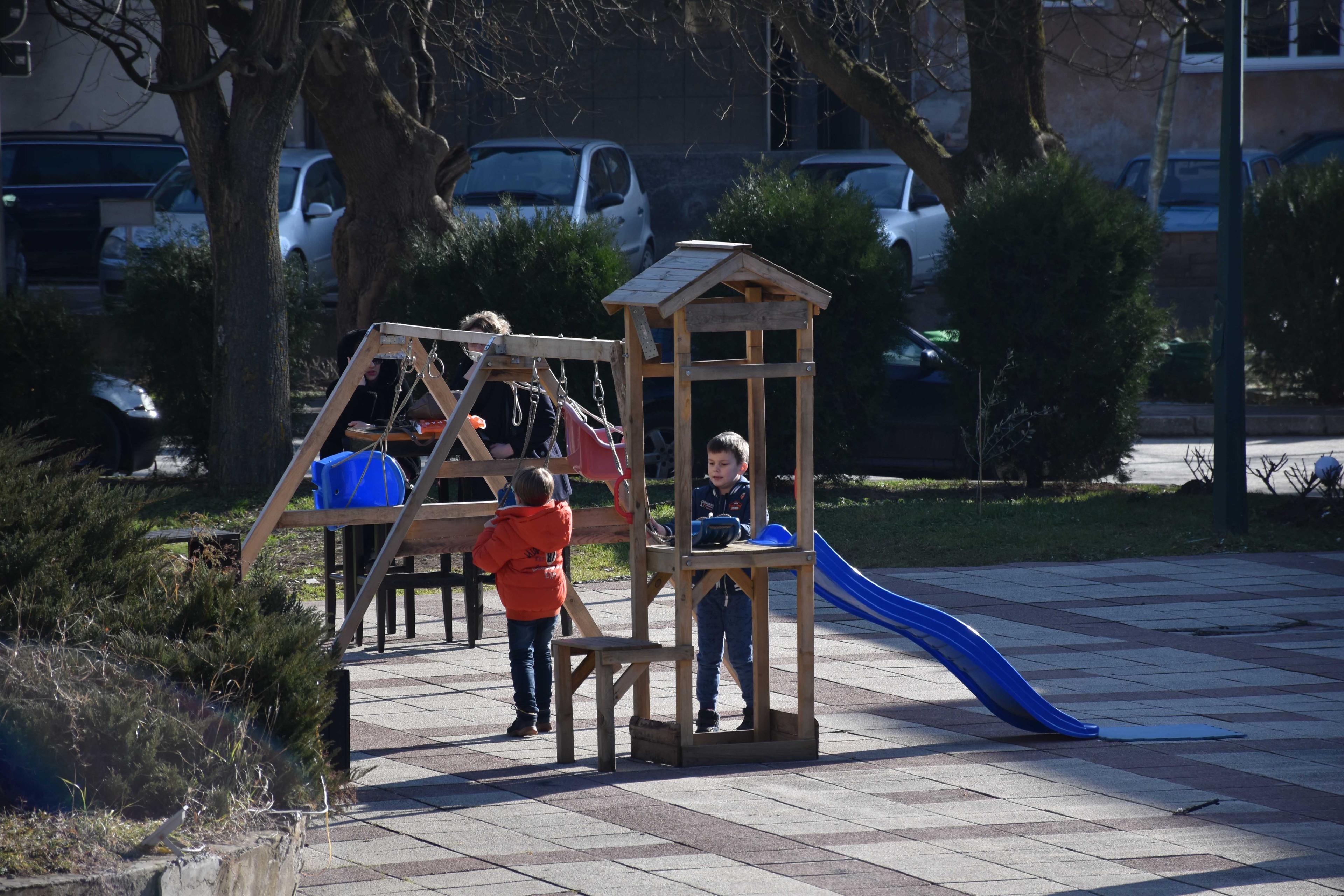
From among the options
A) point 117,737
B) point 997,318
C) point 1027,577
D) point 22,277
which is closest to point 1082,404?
point 997,318

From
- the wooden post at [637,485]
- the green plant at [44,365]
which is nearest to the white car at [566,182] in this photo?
the green plant at [44,365]

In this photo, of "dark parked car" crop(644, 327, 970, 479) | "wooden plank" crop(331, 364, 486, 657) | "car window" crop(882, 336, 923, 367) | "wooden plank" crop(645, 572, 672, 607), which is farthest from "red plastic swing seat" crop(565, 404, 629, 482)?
"car window" crop(882, 336, 923, 367)

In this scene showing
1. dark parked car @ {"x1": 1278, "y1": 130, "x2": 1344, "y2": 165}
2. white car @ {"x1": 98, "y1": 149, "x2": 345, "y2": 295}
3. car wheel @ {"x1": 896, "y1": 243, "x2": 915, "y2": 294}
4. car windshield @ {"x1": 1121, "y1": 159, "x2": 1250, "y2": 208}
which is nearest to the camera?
white car @ {"x1": 98, "y1": 149, "x2": 345, "y2": 295}

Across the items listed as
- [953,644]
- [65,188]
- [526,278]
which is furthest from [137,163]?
[953,644]

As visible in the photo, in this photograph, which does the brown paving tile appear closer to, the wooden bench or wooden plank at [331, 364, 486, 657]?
the wooden bench

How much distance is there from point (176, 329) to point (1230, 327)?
8.86 metres

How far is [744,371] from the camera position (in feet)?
20.5

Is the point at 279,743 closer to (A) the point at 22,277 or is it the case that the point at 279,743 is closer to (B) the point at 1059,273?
(B) the point at 1059,273

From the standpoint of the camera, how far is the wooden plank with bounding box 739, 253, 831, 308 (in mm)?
6164

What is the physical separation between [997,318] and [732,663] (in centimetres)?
776

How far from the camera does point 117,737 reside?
445cm

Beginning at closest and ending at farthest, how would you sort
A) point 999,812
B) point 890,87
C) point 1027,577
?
point 999,812
point 1027,577
point 890,87

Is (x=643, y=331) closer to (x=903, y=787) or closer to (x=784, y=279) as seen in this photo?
(x=784, y=279)

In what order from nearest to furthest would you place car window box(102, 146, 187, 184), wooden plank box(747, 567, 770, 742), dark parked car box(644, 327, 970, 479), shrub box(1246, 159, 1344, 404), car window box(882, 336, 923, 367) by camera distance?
wooden plank box(747, 567, 770, 742), dark parked car box(644, 327, 970, 479), car window box(882, 336, 923, 367), shrub box(1246, 159, 1344, 404), car window box(102, 146, 187, 184)
